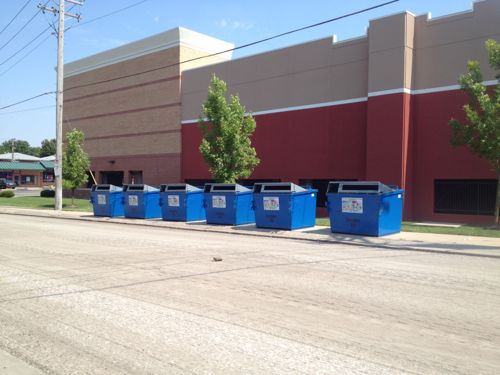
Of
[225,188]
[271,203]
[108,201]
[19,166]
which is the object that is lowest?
[108,201]

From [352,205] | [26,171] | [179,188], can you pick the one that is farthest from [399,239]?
[26,171]

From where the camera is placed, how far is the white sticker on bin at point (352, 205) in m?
14.7

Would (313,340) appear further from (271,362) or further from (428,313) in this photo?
(428,313)

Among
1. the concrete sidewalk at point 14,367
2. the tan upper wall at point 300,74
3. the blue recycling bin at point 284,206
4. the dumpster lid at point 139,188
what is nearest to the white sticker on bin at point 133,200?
the dumpster lid at point 139,188

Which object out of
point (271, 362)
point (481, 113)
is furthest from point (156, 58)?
point (271, 362)

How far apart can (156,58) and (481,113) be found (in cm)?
2429

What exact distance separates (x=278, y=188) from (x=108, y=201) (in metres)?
11.2

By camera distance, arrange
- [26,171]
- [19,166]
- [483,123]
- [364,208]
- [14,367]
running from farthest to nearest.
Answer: [26,171] < [19,166] < [483,123] < [364,208] < [14,367]

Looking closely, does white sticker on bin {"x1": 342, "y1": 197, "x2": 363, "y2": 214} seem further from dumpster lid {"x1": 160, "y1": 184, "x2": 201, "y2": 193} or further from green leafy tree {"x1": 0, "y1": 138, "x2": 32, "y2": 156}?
green leafy tree {"x1": 0, "y1": 138, "x2": 32, "y2": 156}

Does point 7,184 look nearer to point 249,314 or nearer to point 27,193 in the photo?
point 27,193

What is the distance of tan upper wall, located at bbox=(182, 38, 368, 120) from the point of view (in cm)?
2334

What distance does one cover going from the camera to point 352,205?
1489 centimetres

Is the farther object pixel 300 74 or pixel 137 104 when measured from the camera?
pixel 137 104

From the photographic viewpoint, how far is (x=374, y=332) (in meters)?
5.14
